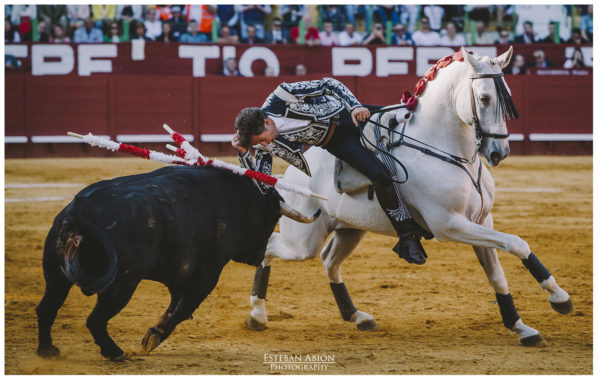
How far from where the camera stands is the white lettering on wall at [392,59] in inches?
527

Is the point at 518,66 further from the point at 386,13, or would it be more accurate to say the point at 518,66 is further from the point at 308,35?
the point at 308,35

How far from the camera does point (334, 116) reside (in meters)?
4.40

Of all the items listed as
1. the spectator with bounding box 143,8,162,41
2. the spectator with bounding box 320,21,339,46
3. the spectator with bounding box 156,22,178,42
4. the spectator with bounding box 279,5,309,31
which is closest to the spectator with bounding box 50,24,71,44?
the spectator with bounding box 143,8,162,41

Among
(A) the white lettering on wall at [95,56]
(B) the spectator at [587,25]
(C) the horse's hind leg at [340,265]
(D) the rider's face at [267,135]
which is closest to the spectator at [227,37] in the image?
(A) the white lettering on wall at [95,56]

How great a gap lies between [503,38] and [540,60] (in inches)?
29.3

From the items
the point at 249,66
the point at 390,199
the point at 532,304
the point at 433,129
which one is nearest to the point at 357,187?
the point at 390,199

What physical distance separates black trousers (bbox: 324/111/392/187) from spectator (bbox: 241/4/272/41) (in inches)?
362

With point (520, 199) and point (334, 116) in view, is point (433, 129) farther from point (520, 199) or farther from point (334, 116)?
point (520, 199)

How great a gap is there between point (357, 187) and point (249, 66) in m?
9.09

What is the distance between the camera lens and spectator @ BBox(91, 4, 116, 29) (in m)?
12.9

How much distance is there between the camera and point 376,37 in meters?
13.4

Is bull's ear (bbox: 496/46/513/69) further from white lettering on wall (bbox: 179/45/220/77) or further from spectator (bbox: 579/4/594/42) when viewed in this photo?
spectator (bbox: 579/4/594/42)

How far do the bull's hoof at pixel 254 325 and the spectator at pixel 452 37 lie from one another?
363 inches

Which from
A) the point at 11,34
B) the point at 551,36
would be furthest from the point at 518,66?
the point at 11,34
